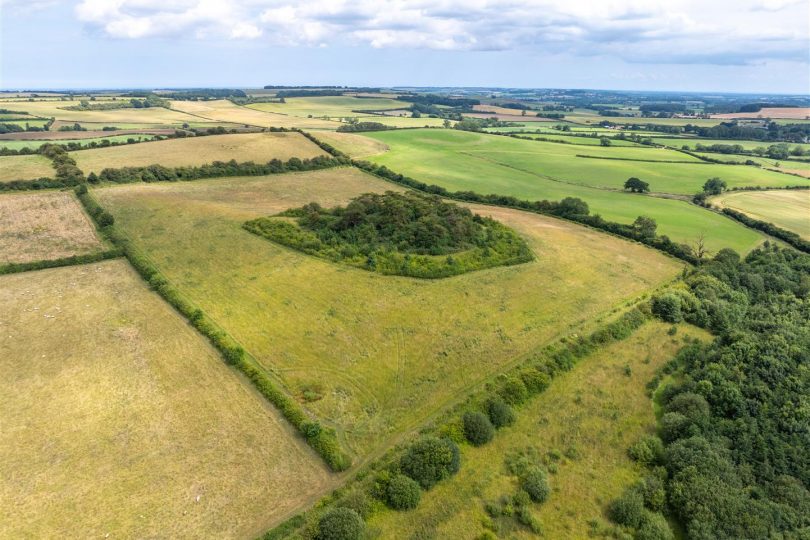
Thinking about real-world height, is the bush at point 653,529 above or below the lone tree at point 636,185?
below

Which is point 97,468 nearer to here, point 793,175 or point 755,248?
point 755,248

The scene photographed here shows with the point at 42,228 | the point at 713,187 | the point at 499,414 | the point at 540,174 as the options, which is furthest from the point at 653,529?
the point at 540,174

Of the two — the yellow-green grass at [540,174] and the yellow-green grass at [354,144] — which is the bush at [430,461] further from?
the yellow-green grass at [354,144]

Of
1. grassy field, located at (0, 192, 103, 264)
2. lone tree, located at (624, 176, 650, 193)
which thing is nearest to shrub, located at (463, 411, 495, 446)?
grassy field, located at (0, 192, 103, 264)

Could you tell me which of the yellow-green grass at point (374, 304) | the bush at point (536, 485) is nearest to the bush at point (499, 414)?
the yellow-green grass at point (374, 304)

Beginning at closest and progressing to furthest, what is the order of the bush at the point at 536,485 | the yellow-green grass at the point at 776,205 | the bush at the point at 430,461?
the bush at the point at 536,485
the bush at the point at 430,461
the yellow-green grass at the point at 776,205

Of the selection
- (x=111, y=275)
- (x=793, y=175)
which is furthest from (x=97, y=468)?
(x=793, y=175)

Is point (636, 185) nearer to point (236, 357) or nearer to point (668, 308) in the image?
point (668, 308)
